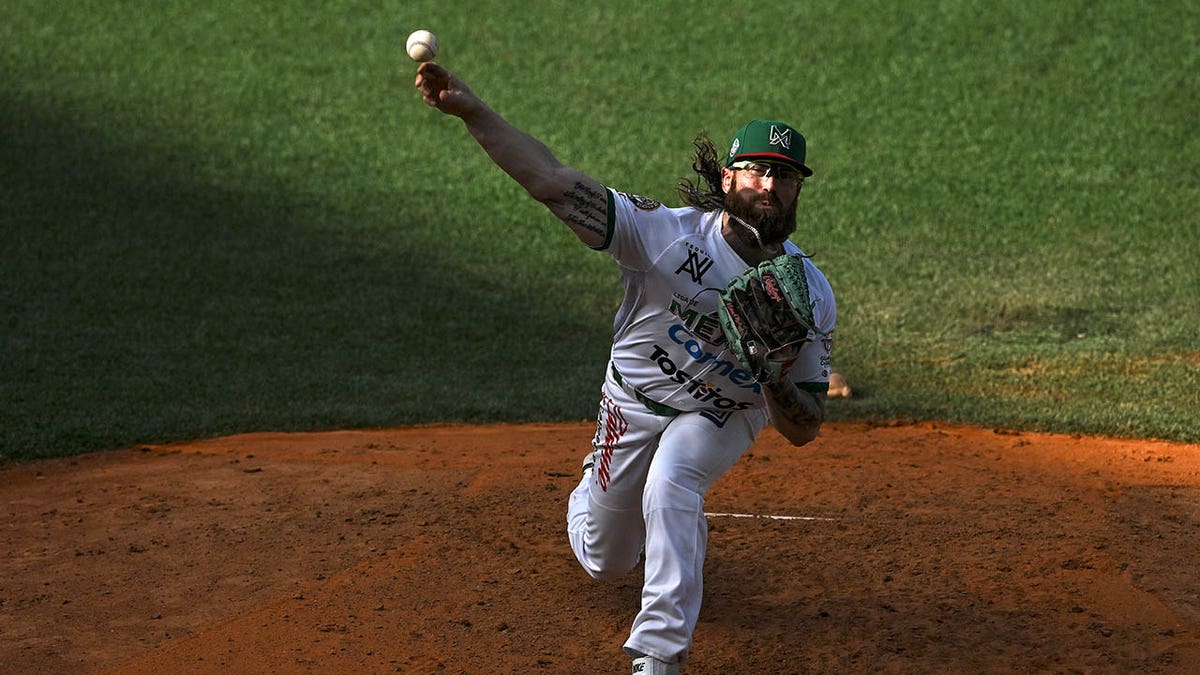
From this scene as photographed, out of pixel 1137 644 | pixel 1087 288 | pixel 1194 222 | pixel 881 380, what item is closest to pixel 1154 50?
pixel 1194 222

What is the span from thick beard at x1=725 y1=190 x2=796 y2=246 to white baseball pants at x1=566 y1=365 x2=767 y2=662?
63 centimetres

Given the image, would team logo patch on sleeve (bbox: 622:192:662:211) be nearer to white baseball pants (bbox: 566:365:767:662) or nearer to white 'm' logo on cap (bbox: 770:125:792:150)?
white 'm' logo on cap (bbox: 770:125:792:150)

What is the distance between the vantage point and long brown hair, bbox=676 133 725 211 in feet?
17.0

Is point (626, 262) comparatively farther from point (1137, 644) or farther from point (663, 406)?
point (1137, 644)

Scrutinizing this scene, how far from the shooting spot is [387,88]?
15875 millimetres

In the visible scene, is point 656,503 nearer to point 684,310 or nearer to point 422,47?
point 684,310

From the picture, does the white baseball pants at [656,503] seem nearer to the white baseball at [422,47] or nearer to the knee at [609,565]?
the knee at [609,565]

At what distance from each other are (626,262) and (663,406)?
0.54 metres

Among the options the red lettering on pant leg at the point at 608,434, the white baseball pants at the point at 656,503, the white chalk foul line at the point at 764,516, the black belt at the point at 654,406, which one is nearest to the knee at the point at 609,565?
the white baseball pants at the point at 656,503

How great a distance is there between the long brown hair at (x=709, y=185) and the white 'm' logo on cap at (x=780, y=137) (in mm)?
351

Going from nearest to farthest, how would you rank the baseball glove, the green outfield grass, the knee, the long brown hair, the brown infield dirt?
1. the baseball glove
2. the brown infield dirt
3. the long brown hair
4. the knee
5. the green outfield grass

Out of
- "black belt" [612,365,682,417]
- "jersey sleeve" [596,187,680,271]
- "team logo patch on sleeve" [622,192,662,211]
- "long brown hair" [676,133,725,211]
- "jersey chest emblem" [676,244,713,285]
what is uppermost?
"long brown hair" [676,133,725,211]

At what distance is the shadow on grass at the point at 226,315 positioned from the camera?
879cm

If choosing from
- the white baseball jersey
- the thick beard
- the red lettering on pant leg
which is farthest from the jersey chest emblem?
the red lettering on pant leg
